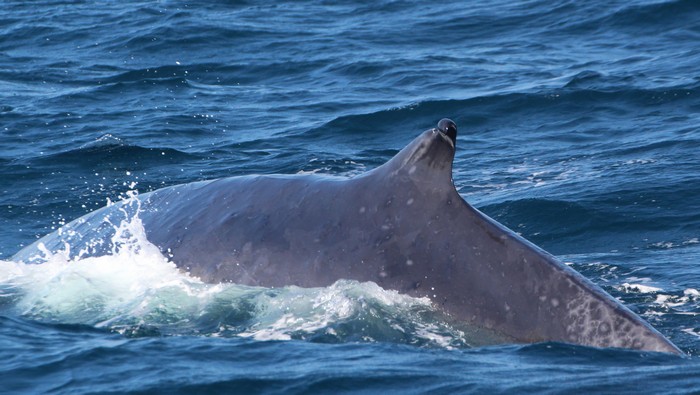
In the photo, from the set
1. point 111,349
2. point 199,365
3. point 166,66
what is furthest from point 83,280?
point 166,66

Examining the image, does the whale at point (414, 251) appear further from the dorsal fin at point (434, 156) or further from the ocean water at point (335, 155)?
the ocean water at point (335, 155)

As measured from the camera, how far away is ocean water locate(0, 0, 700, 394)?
7512mm

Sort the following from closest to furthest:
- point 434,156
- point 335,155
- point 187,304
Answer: point 434,156 < point 187,304 < point 335,155

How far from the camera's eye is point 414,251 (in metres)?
7.63

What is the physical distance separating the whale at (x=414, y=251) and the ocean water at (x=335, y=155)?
0.40 ft

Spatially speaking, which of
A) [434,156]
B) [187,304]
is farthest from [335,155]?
[434,156]

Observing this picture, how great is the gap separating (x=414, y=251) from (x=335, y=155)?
9.33m

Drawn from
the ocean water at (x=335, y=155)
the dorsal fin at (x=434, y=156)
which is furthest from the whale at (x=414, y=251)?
the ocean water at (x=335, y=155)

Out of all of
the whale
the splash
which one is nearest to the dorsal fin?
the whale

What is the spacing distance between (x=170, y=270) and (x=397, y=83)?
45.4 ft

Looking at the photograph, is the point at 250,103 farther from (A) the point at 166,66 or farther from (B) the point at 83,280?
(B) the point at 83,280

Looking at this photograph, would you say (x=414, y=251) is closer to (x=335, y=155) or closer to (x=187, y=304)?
(x=187, y=304)

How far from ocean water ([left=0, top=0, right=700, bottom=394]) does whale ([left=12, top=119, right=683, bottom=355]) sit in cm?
12

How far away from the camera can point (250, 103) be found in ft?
69.5
